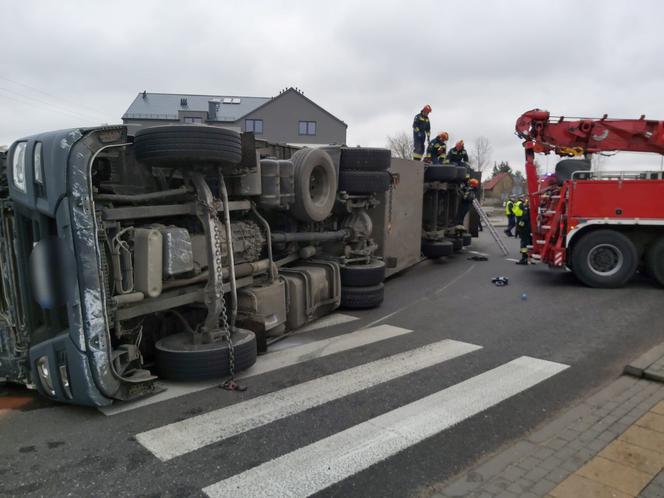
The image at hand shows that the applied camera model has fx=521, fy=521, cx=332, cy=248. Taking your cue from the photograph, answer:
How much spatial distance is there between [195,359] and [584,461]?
2759mm

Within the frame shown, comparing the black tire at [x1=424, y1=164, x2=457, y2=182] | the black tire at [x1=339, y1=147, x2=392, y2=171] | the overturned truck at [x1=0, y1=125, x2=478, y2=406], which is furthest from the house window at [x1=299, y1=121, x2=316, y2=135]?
the overturned truck at [x1=0, y1=125, x2=478, y2=406]

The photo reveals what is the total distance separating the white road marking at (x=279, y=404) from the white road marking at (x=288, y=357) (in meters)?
0.45

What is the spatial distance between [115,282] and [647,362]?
4379 millimetres

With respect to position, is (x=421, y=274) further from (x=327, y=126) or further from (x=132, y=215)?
(x=327, y=126)

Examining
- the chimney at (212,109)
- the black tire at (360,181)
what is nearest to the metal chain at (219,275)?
the black tire at (360,181)

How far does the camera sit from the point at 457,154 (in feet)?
41.1

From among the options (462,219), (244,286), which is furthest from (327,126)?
(244,286)

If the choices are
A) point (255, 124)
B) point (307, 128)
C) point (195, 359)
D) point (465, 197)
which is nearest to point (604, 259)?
point (465, 197)

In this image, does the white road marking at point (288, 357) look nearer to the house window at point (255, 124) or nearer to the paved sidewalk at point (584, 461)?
the paved sidewalk at point (584, 461)

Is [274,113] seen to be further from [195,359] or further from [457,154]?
[195,359]

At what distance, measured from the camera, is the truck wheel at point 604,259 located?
8070 millimetres

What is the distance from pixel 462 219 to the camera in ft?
41.0

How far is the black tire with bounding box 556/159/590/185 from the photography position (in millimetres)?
8922

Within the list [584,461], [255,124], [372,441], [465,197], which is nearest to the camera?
[584,461]
